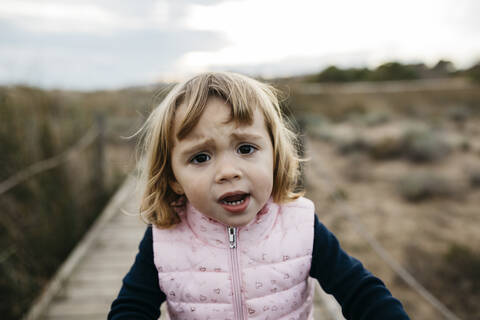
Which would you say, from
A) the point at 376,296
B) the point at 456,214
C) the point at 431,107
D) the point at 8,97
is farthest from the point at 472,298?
the point at 431,107

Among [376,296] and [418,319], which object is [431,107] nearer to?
[418,319]

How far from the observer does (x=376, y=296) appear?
104cm

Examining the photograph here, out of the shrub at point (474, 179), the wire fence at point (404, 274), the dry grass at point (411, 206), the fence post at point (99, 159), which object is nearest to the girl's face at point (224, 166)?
the wire fence at point (404, 274)

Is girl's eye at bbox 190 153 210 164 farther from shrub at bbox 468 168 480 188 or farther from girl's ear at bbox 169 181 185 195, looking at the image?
shrub at bbox 468 168 480 188

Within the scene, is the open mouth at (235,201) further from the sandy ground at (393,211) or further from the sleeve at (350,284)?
the sandy ground at (393,211)

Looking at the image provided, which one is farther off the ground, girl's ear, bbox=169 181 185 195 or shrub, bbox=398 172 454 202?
girl's ear, bbox=169 181 185 195

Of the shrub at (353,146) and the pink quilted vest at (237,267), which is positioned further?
the shrub at (353,146)

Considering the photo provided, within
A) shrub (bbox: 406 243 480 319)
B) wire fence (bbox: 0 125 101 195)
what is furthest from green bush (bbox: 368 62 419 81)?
wire fence (bbox: 0 125 101 195)

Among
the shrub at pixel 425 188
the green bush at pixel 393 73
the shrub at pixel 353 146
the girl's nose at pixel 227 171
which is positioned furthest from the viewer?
the green bush at pixel 393 73

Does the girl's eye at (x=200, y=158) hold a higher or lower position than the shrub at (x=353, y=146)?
higher

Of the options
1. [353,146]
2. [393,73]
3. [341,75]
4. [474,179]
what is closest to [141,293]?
[474,179]

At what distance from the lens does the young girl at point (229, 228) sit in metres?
1.03

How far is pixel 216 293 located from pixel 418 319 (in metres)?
3.35

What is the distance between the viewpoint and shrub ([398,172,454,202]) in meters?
6.71
